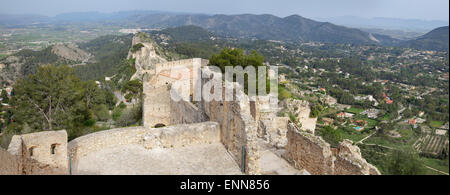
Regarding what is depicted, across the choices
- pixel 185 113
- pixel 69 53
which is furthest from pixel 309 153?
pixel 69 53

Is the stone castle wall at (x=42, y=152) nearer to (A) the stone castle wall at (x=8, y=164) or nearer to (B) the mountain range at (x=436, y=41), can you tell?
(A) the stone castle wall at (x=8, y=164)

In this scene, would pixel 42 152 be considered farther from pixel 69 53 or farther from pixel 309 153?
pixel 69 53

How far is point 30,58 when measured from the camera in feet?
300

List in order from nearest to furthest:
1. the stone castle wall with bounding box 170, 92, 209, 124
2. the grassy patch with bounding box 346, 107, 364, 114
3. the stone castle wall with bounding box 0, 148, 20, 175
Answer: the stone castle wall with bounding box 0, 148, 20, 175 < the stone castle wall with bounding box 170, 92, 209, 124 < the grassy patch with bounding box 346, 107, 364, 114

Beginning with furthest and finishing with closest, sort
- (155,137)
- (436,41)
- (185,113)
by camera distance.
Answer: (436,41)
(185,113)
(155,137)

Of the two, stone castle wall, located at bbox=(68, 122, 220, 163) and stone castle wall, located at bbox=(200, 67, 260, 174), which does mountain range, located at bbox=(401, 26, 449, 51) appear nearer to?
stone castle wall, located at bbox=(200, 67, 260, 174)

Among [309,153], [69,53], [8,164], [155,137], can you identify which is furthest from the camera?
[69,53]

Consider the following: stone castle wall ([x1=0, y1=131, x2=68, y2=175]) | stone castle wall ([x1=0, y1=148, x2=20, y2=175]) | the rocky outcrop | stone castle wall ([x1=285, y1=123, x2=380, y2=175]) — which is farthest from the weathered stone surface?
the rocky outcrop

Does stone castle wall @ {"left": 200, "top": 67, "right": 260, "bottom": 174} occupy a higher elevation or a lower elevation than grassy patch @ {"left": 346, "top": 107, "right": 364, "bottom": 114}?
higher

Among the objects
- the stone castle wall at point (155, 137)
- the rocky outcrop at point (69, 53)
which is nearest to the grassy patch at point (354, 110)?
the stone castle wall at point (155, 137)

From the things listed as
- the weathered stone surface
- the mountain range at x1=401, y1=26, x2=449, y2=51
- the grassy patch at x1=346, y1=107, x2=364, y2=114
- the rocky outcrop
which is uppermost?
the mountain range at x1=401, y1=26, x2=449, y2=51
